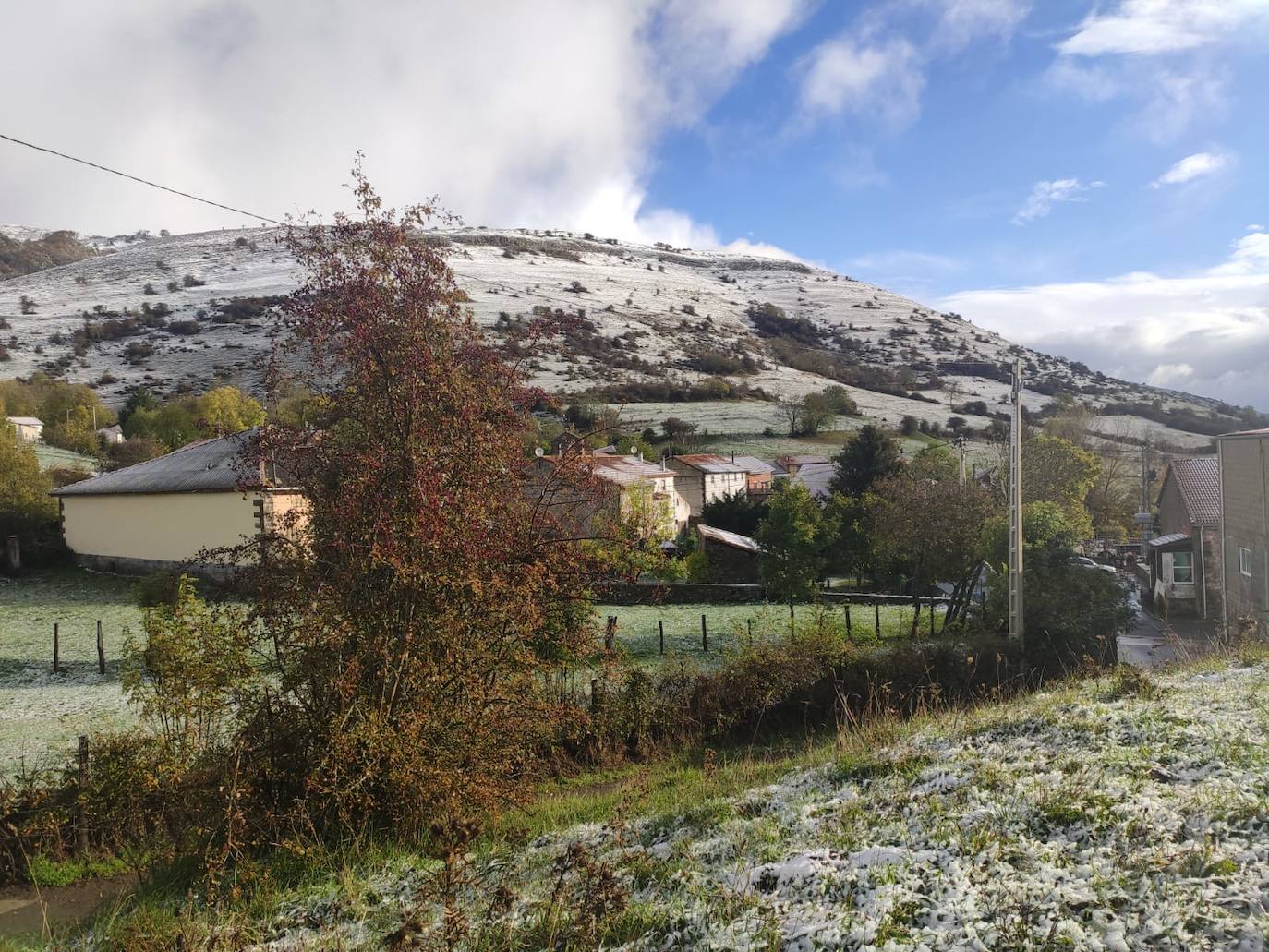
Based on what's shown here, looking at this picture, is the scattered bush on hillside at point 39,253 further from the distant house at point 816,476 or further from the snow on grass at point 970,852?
the snow on grass at point 970,852

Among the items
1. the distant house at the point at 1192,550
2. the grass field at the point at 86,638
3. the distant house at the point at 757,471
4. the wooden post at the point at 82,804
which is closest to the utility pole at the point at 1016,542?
the grass field at the point at 86,638

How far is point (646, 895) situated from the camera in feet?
15.1

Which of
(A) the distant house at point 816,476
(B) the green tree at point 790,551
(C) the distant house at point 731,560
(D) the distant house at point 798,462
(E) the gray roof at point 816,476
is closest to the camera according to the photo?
(B) the green tree at point 790,551

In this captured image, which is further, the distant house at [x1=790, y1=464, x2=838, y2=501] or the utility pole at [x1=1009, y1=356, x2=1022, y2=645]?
the distant house at [x1=790, y1=464, x2=838, y2=501]

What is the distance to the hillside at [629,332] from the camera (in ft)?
270

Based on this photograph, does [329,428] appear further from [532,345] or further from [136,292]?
[136,292]

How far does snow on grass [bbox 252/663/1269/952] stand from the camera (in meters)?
3.63

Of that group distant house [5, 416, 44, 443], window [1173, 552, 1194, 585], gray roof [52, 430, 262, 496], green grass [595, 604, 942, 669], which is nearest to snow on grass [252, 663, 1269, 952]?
green grass [595, 604, 942, 669]

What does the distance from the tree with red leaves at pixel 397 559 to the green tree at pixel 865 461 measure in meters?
34.0

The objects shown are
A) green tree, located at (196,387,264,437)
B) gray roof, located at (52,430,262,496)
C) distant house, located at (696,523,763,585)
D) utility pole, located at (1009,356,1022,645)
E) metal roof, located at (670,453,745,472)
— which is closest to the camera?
utility pole, located at (1009,356,1022,645)

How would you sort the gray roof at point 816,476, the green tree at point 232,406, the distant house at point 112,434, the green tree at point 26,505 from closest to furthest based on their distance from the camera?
the green tree at point 26,505 → the gray roof at point 816,476 → the green tree at point 232,406 → the distant house at point 112,434

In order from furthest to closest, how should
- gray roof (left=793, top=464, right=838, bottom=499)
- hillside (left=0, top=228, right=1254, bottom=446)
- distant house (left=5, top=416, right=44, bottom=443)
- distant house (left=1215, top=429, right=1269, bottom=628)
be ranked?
hillside (left=0, top=228, right=1254, bottom=446)
distant house (left=5, top=416, right=44, bottom=443)
gray roof (left=793, top=464, right=838, bottom=499)
distant house (left=1215, top=429, right=1269, bottom=628)

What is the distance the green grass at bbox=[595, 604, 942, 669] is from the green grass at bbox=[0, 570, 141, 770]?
31.1 feet

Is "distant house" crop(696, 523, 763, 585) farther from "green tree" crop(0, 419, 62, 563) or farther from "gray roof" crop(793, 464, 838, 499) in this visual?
"green tree" crop(0, 419, 62, 563)
